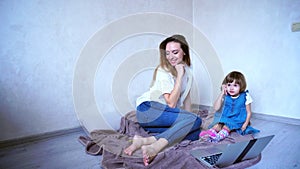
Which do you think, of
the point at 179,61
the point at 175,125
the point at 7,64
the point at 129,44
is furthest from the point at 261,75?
the point at 7,64

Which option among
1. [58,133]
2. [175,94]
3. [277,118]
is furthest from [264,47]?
[58,133]

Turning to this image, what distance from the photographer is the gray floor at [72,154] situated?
0.95 meters

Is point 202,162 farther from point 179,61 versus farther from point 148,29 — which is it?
point 148,29

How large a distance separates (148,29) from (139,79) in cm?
43

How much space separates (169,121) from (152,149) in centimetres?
25

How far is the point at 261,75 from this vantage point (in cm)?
160

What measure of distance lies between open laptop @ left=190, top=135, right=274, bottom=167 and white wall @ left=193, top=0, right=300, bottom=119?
0.75 m

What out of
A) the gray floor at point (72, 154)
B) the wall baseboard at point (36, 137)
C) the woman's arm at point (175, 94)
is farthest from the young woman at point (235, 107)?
the wall baseboard at point (36, 137)

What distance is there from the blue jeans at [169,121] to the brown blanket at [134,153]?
5 cm

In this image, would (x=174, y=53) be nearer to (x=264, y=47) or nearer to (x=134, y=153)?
(x=134, y=153)

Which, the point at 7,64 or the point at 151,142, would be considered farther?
the point at 7,64

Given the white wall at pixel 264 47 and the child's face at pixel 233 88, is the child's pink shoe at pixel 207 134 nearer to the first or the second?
the child's face at pixel 233 88

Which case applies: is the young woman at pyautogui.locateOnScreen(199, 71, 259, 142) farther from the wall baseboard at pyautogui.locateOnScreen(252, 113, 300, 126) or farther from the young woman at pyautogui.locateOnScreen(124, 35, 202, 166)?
the wall baseboard at pyautogui.locateOnScreen(252, 113, 300, 126)

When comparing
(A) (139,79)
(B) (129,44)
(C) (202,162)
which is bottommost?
(C) (202,162)
